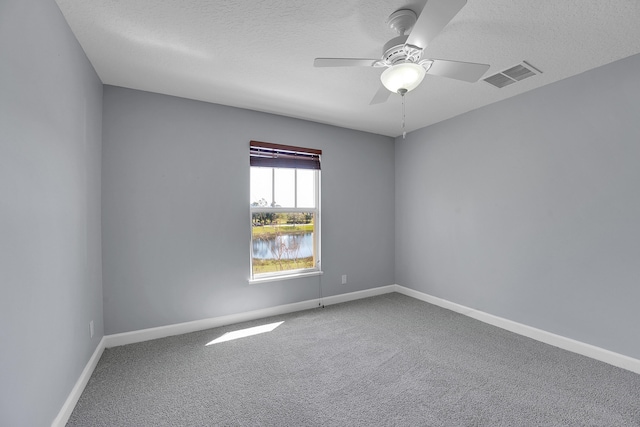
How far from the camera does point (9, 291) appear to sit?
1181mm

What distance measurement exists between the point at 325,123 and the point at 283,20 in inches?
80.5

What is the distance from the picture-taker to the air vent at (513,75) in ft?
7.69

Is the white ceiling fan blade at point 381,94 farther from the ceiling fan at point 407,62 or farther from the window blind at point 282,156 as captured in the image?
the window blind at point 282,156

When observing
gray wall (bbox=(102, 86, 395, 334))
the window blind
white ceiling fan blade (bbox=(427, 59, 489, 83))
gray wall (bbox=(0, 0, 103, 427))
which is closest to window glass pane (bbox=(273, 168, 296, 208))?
the window blind

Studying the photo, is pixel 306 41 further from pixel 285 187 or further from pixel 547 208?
pixel 547 208

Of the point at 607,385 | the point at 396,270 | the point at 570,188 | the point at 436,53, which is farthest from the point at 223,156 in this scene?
the point at 607,385

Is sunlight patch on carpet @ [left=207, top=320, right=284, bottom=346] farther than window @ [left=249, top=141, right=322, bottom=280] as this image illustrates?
No

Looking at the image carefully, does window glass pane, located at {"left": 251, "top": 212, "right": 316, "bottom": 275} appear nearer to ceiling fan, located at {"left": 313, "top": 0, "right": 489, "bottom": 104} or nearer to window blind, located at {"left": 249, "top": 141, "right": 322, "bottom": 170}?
window blind, located at {"left": 249, "top": 141, "right": 322, "bottom": 170}

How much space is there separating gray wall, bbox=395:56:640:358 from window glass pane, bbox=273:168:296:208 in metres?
1.95

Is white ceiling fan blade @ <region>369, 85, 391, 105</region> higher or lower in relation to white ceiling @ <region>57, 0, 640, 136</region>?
lower

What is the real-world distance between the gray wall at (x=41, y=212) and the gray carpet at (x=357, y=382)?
475 millimetres

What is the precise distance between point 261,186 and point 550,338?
135 inches

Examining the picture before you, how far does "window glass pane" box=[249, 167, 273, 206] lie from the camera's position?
Answer: 3.34 meters

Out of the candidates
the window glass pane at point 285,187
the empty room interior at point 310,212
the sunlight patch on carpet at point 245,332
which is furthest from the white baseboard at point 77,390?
the window glass pane at point 285,187
